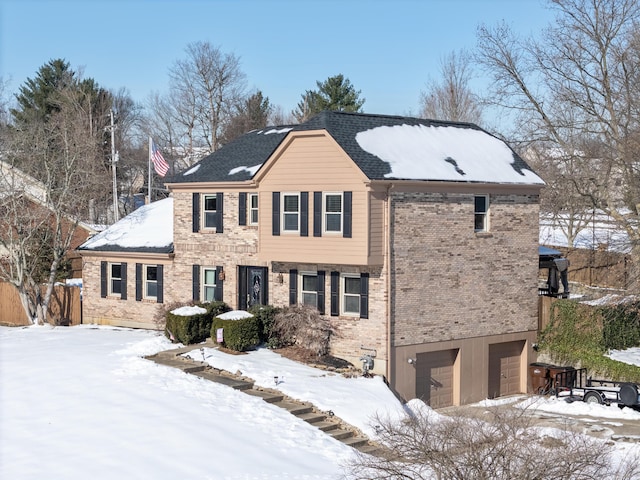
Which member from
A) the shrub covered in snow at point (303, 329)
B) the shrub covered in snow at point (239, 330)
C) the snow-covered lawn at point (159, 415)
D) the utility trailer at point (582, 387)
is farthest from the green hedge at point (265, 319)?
the utility trailer at point (582, 387)

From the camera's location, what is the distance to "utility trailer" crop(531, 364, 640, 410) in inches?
1003

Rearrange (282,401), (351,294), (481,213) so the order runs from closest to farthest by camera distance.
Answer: (282,401) → (351,294) → (481,213)

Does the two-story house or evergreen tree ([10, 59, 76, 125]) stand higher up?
evergreen tree ([10, 59, 76, 125])

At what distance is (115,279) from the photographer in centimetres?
3369

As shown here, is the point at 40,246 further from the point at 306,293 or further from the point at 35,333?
the point at 306,293

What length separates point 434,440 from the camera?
13.2m

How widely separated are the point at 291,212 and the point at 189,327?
17.7 ft

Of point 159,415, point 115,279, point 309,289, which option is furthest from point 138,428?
point 115,279

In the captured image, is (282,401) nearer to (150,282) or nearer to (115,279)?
(150,282)

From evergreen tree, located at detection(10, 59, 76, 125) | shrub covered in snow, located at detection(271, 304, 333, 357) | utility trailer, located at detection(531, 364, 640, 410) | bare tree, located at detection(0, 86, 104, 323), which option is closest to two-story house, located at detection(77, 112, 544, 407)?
shrub covered in snow, located at detection(271, 304, 333, 357)

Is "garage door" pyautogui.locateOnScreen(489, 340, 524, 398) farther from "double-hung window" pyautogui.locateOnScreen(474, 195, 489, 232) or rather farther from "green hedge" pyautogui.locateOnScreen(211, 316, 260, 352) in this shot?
"green hedge" pyautogui.locateOnScreen(211, 316, 260, 352)

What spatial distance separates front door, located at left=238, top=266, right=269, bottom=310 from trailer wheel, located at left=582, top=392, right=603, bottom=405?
37.5 feet

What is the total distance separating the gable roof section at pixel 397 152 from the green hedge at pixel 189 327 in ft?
17.6

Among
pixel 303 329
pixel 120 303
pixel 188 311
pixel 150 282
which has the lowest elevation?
pixel 303 329
